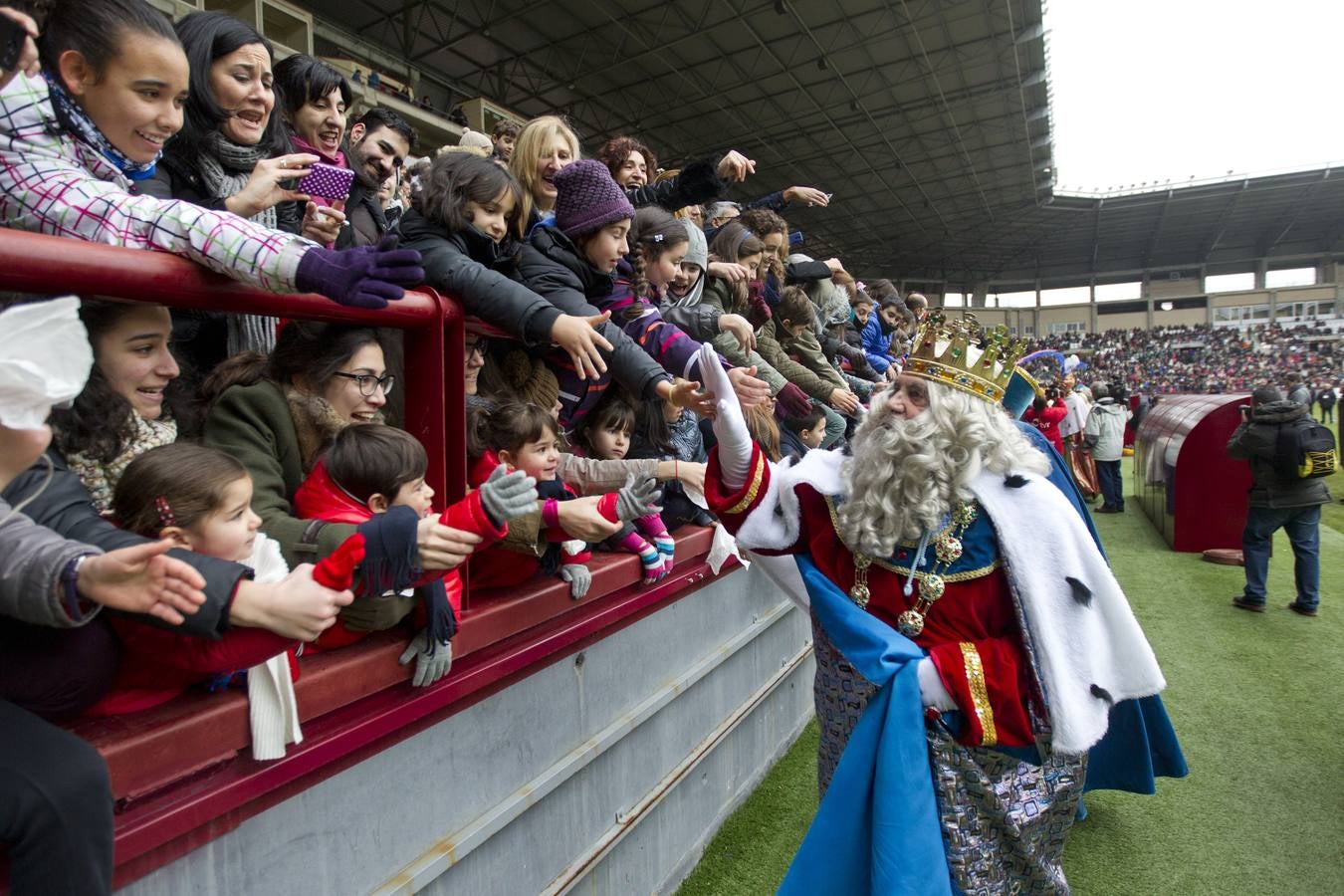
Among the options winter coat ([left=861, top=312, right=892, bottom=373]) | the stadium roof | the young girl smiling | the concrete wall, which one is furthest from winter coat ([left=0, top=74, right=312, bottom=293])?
the stadium roof

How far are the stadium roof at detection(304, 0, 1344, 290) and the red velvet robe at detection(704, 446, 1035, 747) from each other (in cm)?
1414

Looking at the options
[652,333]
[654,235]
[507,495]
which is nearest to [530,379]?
[652,333]

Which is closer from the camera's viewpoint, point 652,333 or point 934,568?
point 934,568

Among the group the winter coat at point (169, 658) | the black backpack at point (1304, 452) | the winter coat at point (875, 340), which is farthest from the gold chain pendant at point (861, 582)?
the black backpack at point (1304, 452)

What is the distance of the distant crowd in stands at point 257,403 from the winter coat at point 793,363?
1344 millimetres

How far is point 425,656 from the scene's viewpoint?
1.63 meters

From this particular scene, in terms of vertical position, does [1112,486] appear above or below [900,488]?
below

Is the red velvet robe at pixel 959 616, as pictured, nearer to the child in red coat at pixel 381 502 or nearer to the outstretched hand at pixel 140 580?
the child in red coat at pixel 381 502

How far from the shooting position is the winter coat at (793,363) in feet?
14.1

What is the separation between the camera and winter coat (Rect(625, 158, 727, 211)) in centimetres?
363

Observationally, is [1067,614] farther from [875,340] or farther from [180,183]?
[875,340]

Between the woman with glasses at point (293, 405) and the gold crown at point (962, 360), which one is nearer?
the woman with glasses at point (293, 405)

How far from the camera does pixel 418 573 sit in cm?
123

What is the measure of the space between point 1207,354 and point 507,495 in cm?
5266
